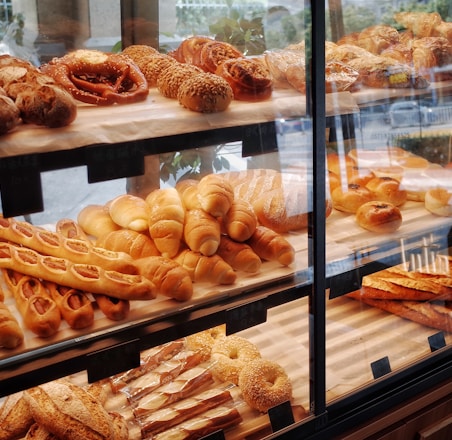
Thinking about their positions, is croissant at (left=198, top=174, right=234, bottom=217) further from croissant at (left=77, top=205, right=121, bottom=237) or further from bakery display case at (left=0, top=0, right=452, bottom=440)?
croissant at (left=77, top=205, right=121, bottom=237)

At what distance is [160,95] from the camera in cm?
143

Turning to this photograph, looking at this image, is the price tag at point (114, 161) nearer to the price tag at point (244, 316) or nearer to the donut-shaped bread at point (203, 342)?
the price tag at point (244, 316)

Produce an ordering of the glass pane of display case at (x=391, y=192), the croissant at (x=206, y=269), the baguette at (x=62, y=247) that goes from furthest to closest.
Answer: the glass pane of display case at (x=391, y=192) < the croissant at (x=206, y=269) < the baguette at (x=62, y=247)

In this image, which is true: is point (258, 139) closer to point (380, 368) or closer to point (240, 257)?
point (240, 257)

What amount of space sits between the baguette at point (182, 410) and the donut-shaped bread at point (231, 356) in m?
0.05

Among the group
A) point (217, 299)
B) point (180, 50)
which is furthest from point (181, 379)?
point (180, 50)

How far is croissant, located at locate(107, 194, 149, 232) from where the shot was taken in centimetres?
143

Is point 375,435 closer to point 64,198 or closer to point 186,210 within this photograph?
point 186,210

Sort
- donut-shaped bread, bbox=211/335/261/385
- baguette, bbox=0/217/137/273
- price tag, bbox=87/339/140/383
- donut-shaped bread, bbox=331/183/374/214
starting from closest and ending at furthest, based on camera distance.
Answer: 1. price tag, bbox=87/339/140/383
2. baguette, bbox=0/217/137/273
3. donut-shaped bread, bbox=211/335/261/385
4. donut-shaped bread, bbox=331/183/374/214

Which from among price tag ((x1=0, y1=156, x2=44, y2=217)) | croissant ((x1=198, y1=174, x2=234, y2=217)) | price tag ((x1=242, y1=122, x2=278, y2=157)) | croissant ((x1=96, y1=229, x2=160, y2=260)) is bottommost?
croissant ((x1=96, y1=229, x2=160, y2=260))

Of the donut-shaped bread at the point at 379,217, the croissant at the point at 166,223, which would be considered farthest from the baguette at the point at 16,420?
the donut-shaped bread at the point at 379,217

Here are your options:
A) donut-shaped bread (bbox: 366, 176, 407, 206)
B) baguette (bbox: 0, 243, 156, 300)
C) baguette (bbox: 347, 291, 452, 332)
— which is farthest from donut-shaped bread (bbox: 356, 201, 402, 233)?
baguette (bbox: 0, 243, 156, 300)

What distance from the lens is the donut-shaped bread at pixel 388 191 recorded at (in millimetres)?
2000

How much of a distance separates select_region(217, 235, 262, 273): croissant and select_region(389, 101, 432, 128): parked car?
2.75 feet
